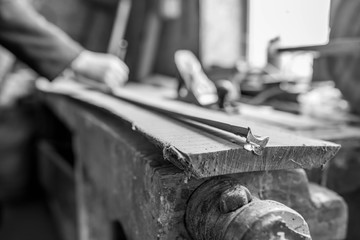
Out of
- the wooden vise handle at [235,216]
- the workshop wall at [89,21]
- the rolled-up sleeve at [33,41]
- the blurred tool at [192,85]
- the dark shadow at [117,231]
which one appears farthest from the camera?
the workshop wall at [89,21]

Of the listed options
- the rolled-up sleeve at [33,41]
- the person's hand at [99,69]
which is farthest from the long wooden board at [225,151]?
the rolled-up sleeve at [33,41]

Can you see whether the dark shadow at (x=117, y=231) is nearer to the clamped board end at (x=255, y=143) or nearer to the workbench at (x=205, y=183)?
the workbench at (x=205, y=183)

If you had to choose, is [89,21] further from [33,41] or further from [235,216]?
[235,216]

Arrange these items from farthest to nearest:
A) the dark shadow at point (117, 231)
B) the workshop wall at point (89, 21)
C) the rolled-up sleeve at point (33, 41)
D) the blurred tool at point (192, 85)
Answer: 1. the workshop wall at point (89, 21)
2. the rolled-up sleeve at point (33, 41)
3. the blurred tool at point (192, 85)
4. the dark shadow at point (117, 231)

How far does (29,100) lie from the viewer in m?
2.57

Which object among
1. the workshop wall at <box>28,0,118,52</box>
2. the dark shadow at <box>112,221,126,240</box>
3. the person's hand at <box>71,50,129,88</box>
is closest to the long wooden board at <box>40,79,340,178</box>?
the dark shadow at <box>112,221,126,240</box>

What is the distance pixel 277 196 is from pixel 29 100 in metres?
2.30

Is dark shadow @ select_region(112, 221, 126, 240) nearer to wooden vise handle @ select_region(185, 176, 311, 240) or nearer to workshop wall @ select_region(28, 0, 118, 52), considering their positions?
wooden vise handle @ select_region(185, 176, 311, 240)

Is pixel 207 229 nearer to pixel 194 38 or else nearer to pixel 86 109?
pixel 86 109

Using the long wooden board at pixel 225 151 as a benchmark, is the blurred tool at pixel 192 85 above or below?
above

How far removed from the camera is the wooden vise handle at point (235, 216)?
50 cm

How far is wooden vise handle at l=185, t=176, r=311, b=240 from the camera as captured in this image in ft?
1.64

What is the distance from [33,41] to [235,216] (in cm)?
139

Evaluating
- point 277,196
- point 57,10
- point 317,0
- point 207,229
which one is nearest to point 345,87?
point 317,0
